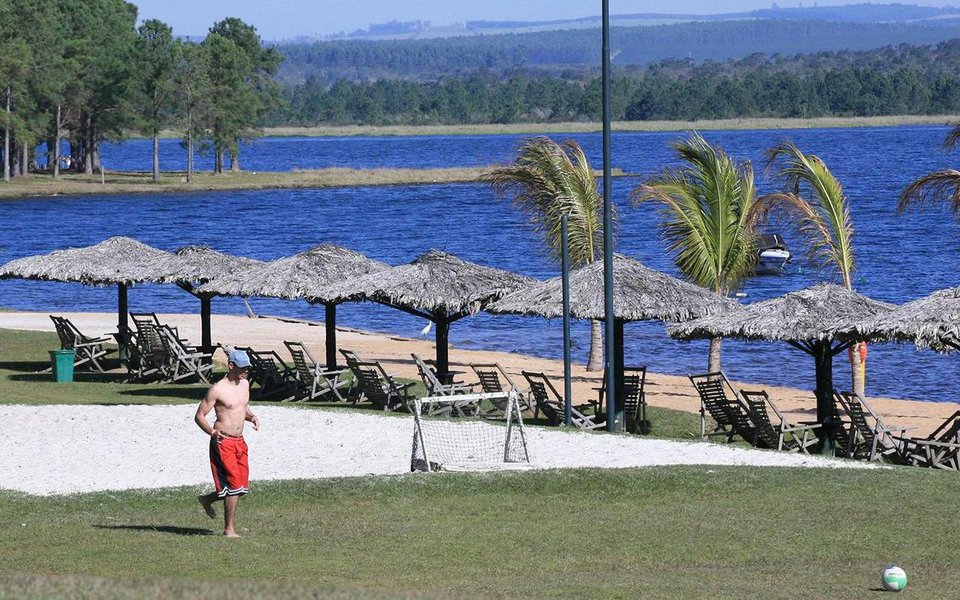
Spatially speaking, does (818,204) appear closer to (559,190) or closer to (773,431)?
(559,190)

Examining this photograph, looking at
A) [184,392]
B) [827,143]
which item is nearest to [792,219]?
[184,392]

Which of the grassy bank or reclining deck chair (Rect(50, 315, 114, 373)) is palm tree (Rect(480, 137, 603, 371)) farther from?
the grassy bank

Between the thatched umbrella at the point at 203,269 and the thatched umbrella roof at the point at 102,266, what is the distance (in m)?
0.20

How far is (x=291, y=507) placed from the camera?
12477 millimetres

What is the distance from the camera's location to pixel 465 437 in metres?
16.9

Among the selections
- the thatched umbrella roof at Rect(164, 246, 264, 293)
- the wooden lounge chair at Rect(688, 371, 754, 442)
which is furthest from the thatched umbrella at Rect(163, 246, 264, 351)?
the wooden lounge chair at Rect(688, 371, 754, 442)

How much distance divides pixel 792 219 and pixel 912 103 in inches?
6704

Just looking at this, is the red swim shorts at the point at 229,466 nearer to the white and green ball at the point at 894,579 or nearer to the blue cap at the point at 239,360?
the blue cap at the point at 239,360

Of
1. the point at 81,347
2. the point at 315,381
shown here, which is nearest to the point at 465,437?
the point at 315,381

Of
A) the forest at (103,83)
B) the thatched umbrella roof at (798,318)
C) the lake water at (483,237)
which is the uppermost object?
the forest at (103,83)

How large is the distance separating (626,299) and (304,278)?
5.22 meters

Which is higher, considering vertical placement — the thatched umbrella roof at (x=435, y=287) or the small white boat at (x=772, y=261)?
the thatched umbrella roof at (x=435, y=287)

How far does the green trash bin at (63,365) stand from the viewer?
2198 cm

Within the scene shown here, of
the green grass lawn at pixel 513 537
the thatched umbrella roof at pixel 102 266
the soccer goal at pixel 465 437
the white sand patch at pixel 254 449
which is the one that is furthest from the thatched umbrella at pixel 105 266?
the green grass lawn at pixel 513 537
